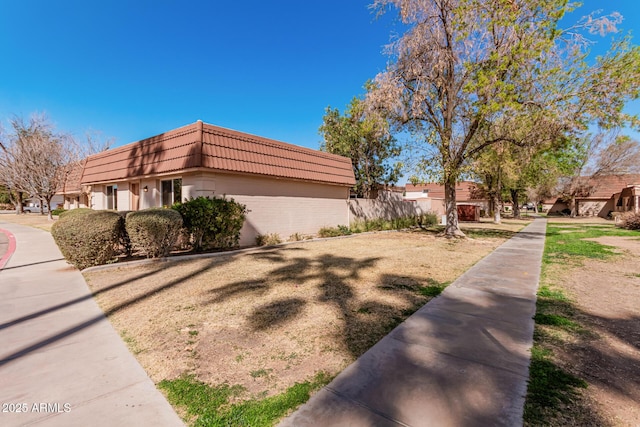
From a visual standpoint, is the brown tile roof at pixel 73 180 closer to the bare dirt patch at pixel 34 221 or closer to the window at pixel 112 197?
the bare dirt patch at pixel 34 221

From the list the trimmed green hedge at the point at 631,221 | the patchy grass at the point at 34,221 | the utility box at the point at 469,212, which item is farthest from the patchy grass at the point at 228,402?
the utility box at the point at 469,212

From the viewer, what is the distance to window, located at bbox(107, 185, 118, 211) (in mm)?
16016

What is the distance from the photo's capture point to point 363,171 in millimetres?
25266

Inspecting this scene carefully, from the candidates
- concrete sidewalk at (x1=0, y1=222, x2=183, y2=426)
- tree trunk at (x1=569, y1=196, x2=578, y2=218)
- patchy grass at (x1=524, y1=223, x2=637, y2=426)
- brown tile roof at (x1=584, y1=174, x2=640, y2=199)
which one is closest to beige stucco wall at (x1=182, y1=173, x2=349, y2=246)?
concrete sidewalk at (x1=0, y1=222, x2=183, y2=426)

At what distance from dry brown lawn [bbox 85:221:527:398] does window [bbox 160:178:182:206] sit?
4474 mm

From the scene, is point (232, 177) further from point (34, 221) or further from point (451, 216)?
point (34, 221)

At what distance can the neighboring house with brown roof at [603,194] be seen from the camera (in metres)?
43.3

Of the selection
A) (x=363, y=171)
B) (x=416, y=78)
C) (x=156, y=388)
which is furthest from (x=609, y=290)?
(x=363, y=171)

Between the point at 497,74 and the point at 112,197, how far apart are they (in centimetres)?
1941

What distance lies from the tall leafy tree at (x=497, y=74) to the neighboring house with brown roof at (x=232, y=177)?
4.71 meters

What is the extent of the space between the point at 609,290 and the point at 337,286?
5446mm

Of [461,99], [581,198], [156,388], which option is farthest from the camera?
[581,198]

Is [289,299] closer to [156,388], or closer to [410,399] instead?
[156,388]

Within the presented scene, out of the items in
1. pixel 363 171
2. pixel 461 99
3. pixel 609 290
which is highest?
pixel 461 99
